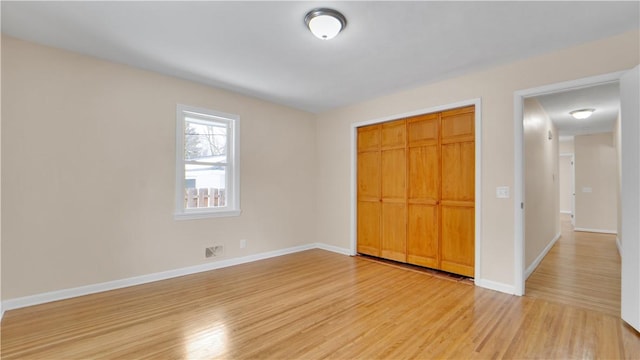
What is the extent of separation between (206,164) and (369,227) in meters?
2.75

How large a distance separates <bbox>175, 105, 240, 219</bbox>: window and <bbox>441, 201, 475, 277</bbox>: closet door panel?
3.00m

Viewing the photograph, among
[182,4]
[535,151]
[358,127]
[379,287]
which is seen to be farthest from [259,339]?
[535,151]

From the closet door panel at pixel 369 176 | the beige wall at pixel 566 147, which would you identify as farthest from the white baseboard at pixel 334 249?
the beige wall at pixel 566 147

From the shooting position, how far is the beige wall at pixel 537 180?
12.3 ft

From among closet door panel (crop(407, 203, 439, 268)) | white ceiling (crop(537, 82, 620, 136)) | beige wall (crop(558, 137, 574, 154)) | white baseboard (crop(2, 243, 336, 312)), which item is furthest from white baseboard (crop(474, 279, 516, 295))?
beige wall (crop(558, 137, 574, 154))

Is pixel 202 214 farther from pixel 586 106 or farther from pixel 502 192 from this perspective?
pixel 586 106

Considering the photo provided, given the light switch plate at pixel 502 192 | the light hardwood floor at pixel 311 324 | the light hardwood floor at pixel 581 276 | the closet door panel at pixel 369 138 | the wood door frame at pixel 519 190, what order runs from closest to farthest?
the light hardwood floor at pixel 311 324 → the light hardwood floor at pixel 581 276 → the wood door frame at pixel 519 190 → the light switch plate at pixel 502 192 → the closet door panel at pixel 369 138

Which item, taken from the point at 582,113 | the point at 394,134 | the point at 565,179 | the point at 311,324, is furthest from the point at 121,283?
the point at 565,179

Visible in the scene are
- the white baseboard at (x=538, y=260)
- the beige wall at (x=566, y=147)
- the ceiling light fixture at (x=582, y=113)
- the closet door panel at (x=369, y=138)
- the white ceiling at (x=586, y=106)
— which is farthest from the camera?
the beige wall at (x=566, y=147)

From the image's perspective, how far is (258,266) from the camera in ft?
13.8

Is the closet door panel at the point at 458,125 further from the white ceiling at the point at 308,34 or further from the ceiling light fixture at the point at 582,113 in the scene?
the ceiling light fixture at the point at 582,113

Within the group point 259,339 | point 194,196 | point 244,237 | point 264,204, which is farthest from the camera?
point 264,204

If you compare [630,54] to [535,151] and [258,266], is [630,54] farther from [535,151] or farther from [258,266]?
[258,266]

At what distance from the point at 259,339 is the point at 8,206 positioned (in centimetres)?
270
